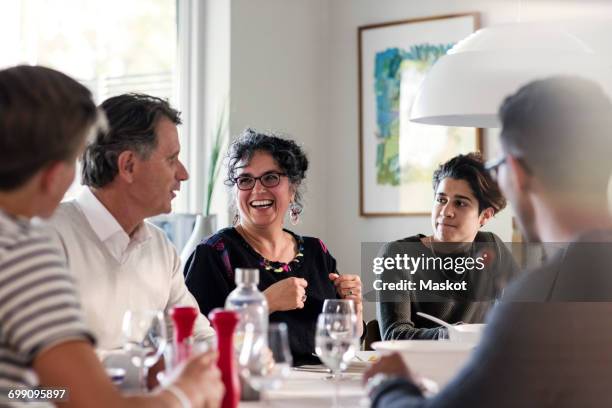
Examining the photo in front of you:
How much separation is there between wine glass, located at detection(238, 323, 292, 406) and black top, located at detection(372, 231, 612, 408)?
28cm

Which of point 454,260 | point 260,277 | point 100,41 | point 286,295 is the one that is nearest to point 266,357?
point 286,295

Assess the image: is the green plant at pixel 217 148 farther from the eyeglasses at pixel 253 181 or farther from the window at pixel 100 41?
the eyeglasses at pixel 253 181

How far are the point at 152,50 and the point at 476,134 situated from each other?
171 cm

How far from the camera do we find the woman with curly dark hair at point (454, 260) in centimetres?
312

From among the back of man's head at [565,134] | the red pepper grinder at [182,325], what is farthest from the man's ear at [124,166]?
the back of man's head at [565,134]

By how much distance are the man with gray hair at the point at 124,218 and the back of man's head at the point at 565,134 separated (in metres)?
1.22

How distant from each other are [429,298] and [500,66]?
1048 mm

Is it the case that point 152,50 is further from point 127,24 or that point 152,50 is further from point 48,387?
point 48,387

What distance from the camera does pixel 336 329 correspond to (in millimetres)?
1829

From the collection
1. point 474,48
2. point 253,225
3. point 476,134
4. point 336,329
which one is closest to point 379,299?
point 253,225

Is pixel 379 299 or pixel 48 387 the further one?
pixel 379 299

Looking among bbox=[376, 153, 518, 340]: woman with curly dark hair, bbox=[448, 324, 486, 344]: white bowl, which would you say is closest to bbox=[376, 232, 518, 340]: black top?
bbox=[376, 153, 518, 340]: woman with curly dark hair

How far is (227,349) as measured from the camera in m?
1.51

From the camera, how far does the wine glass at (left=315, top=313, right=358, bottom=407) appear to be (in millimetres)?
1784
